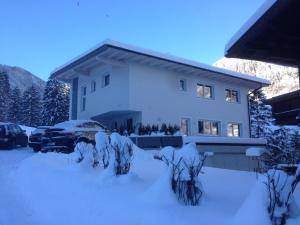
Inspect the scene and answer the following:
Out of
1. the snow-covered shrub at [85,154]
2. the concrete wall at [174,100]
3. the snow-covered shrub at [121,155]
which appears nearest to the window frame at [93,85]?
the concrete wall at [174,100]

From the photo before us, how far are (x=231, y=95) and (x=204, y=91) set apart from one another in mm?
2941

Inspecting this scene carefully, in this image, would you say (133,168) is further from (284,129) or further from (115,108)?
(115,108)

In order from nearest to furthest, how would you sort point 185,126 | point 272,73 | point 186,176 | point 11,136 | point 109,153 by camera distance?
point 186,176 → point 109,153 → point 11,136 → point 185,126 → point 272,73

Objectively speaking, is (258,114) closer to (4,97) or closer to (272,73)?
(4,97)

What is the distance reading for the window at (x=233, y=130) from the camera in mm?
25797

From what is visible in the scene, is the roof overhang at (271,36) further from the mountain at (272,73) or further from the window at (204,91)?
the mountain at (272,73)

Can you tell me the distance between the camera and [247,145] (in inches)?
780

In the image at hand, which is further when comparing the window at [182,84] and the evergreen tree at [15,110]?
the evergreen tree at [15,110]

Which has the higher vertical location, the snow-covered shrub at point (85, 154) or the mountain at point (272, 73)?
the mountain at point (272, 73)

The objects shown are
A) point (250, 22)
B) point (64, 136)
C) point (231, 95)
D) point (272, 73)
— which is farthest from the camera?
point (272, 73)

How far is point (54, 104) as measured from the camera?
49.0 m

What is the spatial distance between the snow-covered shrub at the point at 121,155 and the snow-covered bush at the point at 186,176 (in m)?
2.14

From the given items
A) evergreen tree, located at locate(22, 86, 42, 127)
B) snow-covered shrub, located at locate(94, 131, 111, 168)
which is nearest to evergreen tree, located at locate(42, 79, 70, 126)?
evergreen tree, located at locate(22, 86, 42, 127)

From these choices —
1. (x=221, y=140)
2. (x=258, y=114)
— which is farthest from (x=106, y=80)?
(x=258, y=114)
